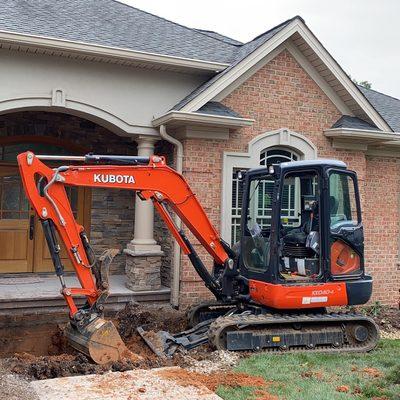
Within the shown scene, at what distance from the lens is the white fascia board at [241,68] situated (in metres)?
9.44

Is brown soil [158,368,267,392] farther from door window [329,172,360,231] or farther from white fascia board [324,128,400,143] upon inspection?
white fascia board [324,128,400,143]

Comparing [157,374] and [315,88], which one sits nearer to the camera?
[157,374]

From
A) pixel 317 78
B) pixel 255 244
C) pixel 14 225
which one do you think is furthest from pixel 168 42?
pixel 255 244

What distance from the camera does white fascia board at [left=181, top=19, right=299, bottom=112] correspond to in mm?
9438

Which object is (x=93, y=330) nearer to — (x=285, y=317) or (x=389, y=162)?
(x=285, y=317)

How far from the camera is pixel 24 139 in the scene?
1103 centimetres

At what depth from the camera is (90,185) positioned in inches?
255

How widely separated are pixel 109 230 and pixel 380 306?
601 cm

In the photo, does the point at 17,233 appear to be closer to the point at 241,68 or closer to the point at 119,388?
the point at 241,68

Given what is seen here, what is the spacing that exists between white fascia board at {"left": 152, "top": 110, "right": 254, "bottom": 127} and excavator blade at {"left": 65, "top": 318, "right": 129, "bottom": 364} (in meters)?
4.17

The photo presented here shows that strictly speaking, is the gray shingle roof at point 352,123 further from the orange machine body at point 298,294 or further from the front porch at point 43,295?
the front porch at point 43,295

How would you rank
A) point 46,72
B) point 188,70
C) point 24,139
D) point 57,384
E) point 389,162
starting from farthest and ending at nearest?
point 389,162 < point 24,139 < point 188,70 < point 46,72 < point 57,384

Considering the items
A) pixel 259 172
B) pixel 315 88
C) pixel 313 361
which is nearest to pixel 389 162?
pixel 315 88

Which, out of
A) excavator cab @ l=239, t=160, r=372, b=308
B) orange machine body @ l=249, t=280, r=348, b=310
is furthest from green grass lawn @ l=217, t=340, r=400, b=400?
excavator cab @ l=239, t=160, r=372, b=308
